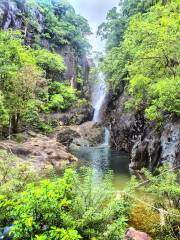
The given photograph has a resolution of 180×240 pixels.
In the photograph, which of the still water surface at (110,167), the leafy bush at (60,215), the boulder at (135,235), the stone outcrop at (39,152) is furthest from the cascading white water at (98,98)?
the leafy bush at (60,215)

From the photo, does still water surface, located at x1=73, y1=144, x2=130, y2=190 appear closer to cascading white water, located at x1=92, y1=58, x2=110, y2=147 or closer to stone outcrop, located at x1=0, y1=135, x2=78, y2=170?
stone outcrop, located at x1=0, y1=135, x2=78, y2=170

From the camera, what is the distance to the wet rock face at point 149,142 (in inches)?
541

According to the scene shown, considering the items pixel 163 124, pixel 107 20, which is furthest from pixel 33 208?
pixel 107 20

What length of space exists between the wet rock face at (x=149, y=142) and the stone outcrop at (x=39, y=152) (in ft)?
15.5

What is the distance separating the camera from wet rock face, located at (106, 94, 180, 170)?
13.7 meters

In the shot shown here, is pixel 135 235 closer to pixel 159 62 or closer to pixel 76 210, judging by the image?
pixel 76 210

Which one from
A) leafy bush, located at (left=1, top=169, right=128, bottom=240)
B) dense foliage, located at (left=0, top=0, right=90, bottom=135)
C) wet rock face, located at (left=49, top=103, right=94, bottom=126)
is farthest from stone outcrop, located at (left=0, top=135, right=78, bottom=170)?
wet rock face, located at (left=49, top=103, right=94, bottom=126)

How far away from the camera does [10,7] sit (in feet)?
108

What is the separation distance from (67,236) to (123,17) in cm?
3350

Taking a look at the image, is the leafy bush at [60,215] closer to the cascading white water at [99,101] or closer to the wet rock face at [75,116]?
Answer: the cascading white water at [99,101]

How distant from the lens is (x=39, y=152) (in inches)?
738

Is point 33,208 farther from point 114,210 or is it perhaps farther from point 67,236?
point 114,210

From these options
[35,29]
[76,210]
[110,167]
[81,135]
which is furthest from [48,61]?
[76,210]

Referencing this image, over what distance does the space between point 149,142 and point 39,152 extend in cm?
708
